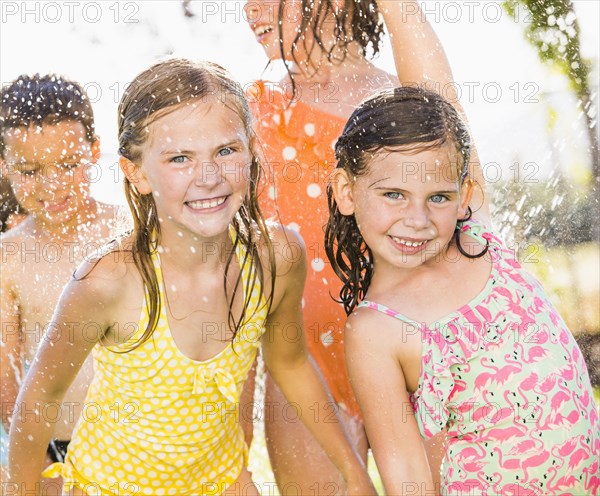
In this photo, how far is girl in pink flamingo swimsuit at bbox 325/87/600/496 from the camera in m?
2.46

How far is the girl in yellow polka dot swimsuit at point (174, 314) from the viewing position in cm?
256

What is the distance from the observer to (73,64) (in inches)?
149

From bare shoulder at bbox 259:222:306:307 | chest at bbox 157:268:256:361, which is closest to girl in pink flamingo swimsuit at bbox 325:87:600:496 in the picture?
bare shoulder at bbox 259:222:306:307

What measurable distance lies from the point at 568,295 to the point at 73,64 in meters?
3.22

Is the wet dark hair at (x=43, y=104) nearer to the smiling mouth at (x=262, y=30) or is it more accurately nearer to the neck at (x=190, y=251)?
the smiling mouth at (x=262, y=30)

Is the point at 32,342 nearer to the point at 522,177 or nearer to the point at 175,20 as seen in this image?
the point at 175,20

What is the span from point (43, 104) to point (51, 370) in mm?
1283

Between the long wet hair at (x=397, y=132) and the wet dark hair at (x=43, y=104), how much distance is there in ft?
4.20

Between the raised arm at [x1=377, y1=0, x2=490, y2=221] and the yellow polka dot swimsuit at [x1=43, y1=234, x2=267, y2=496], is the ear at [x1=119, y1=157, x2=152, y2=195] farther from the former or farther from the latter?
the raised arm at [x1=377, y1=0, x2=490, y2=221]

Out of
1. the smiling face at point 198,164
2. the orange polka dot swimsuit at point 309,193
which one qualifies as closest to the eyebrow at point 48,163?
the orange polka dot swimsuit at point 309,193

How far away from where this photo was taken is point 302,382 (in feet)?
9.46

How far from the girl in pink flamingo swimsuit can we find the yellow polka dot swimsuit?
42 cm

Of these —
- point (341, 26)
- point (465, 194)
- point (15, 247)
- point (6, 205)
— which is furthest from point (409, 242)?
point (6, 205)

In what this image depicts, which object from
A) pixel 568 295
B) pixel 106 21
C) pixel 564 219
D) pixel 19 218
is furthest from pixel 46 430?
pixel 564 219
